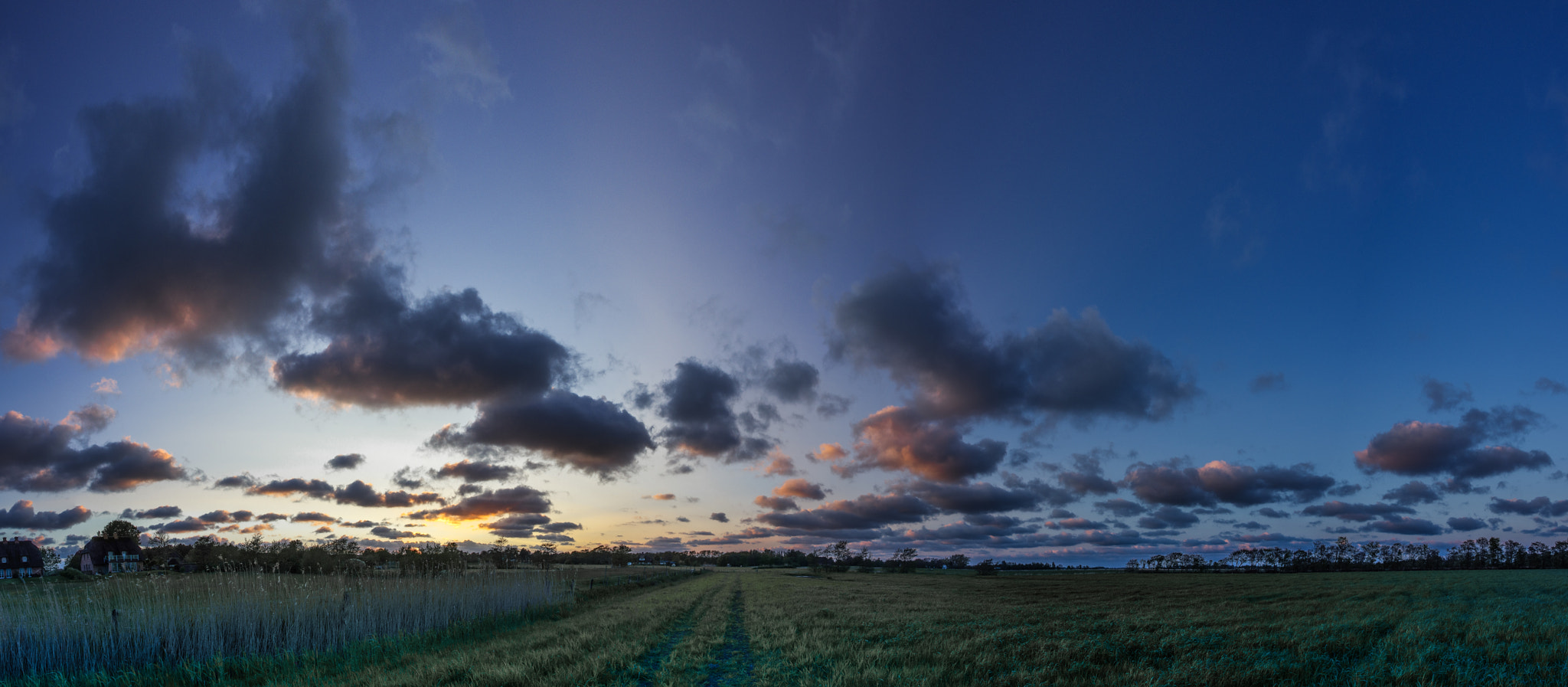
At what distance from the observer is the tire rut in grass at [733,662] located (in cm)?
1522

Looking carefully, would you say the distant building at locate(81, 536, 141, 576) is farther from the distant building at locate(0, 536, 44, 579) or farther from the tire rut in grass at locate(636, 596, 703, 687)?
the tire rut in grass at locate(636, 596, 703, 687)

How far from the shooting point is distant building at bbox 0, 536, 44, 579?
8119 cm

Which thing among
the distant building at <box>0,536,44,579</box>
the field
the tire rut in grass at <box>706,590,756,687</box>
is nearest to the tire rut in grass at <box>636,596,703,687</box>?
the field

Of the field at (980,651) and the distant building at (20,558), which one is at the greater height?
the field at (980,651)

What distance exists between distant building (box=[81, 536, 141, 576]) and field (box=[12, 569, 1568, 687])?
335 feet

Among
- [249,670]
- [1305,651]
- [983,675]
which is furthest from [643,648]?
[1305,651]

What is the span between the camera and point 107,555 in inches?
3457

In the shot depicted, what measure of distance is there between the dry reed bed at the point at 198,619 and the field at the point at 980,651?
4.72 ft

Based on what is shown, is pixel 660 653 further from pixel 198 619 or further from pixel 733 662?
pixel 198 619

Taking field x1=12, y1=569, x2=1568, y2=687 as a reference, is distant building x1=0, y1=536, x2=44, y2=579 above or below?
below

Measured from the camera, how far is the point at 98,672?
16609mm

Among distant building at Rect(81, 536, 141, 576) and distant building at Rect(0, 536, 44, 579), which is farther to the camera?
distant building at Rect(81, 536, 141, 576)

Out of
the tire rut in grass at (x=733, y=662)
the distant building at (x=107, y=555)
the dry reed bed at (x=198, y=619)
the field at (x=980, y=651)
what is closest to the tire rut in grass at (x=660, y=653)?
the field at (x=980, y=651)

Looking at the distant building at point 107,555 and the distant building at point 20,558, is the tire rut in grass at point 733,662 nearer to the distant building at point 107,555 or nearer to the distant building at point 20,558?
the distant building at point 107,555
